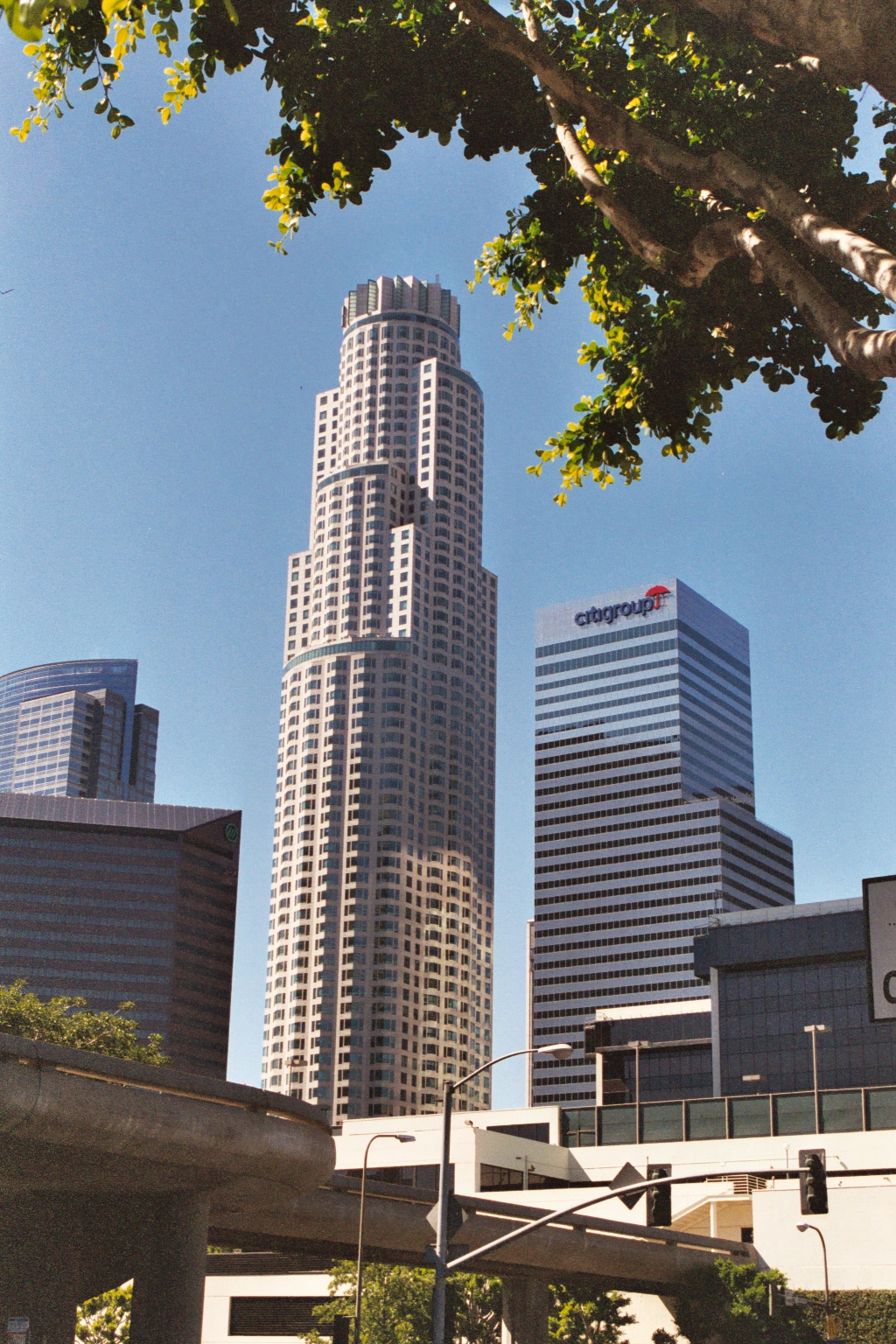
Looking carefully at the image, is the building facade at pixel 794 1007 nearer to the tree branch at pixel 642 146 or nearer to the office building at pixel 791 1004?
the office building at pixel 791 1004

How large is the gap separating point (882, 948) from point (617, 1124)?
99054 millimetres

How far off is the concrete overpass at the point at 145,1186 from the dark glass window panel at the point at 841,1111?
152 feet

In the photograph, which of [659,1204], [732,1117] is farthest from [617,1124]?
[659,1204]

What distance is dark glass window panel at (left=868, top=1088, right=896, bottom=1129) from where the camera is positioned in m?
91.5

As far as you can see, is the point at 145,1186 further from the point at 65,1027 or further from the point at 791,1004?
the point at 791,1004

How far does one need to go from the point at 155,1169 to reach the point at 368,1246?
927 inches

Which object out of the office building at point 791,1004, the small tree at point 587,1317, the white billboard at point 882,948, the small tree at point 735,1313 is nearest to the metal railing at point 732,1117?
the office building at point 791,1004

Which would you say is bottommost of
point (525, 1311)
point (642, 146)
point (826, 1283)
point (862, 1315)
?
point (862, 1315)

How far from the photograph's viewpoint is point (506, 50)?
14.5m

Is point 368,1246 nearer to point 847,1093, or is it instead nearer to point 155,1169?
point 155,1169

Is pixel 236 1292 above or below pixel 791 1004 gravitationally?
below

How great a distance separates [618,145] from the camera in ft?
46.3

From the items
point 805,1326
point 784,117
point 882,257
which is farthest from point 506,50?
point 805,1326

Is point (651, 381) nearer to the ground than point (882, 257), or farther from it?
farther from it
